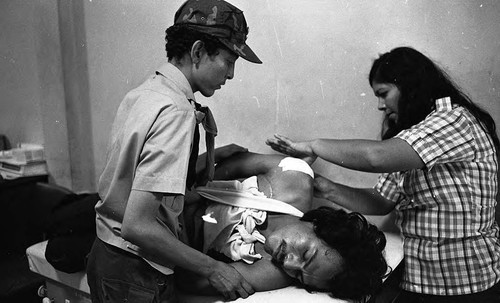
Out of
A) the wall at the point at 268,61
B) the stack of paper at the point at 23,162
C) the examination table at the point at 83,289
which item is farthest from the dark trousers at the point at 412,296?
the stack of paper at the point at 23,162

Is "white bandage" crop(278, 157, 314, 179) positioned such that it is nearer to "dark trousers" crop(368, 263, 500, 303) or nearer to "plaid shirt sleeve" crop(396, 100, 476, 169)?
"plaid shirt sleeve" crop(396, 100, 476, 169)

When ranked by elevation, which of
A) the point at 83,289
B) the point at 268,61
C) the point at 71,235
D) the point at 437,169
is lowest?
the point at 83,289

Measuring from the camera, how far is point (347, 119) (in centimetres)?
217

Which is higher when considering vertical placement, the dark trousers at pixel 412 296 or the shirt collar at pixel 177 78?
the shirt collar at pixel 177 78

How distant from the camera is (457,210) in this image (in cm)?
172

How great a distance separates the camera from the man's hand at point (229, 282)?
1.54 m

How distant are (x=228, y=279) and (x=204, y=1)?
0.97m

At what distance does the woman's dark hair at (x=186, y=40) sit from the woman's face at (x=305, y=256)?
74cm

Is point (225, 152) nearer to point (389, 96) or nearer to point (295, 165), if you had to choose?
point (295, 165)

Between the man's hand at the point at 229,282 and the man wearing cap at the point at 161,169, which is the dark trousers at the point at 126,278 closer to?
the man wearing cap at the point at 161,169

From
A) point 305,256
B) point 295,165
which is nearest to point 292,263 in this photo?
point 305,256

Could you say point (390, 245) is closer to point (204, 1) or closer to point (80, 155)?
point (204, 1)

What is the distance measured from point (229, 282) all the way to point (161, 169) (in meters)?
0.51

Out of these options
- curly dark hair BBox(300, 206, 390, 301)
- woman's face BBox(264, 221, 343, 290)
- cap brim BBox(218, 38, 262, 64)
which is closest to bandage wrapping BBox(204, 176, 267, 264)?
woman's face BBox(264, 221, 343, 290)
